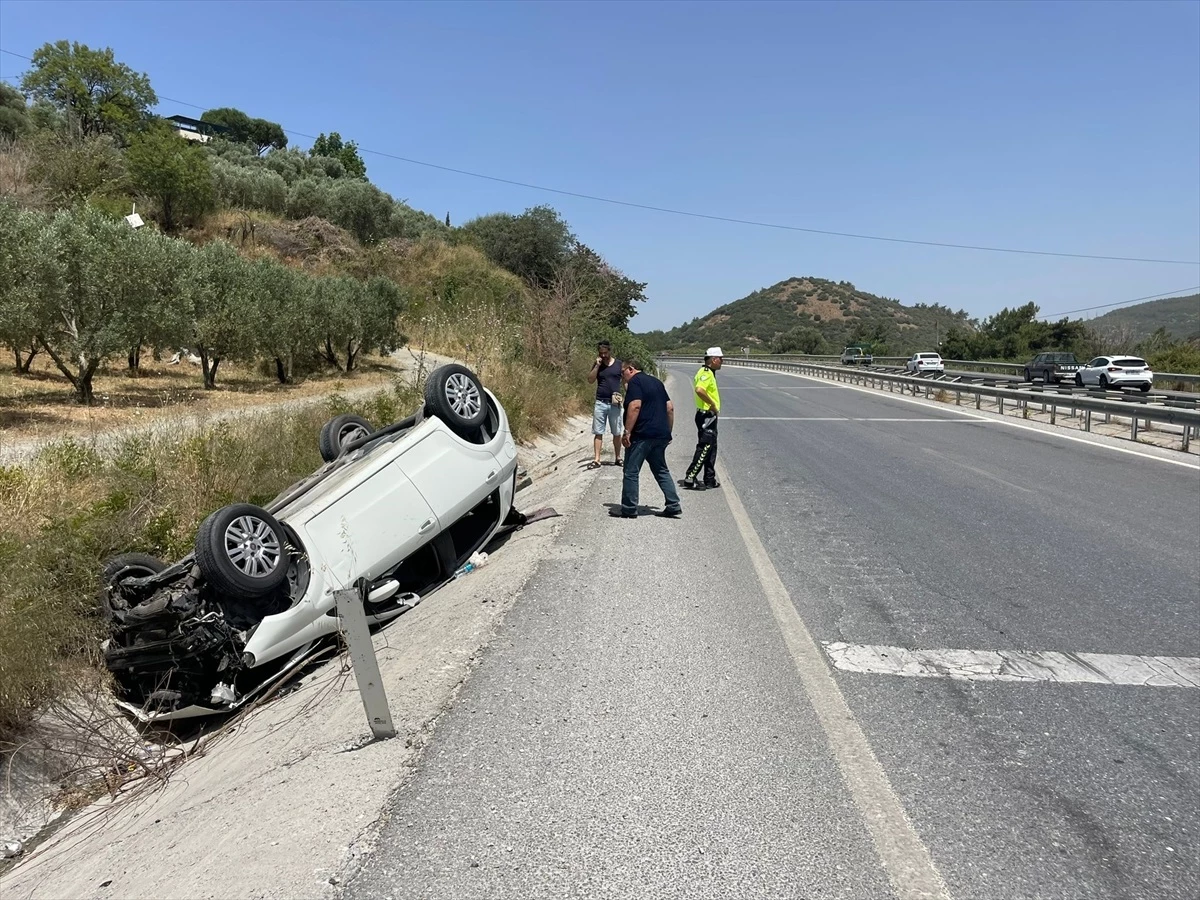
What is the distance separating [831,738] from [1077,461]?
1164 centimetres

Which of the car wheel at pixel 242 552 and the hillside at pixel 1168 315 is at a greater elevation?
the hillside at pixel 1168 315

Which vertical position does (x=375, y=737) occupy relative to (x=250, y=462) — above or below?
below

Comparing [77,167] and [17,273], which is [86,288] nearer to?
[17,273]

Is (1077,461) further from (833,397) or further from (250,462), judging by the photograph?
(833,397)

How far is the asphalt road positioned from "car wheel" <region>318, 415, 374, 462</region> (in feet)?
8.84

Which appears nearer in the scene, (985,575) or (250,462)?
(985,575)

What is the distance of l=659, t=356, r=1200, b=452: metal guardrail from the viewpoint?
15125mm

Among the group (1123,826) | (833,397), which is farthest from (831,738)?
(833,397)

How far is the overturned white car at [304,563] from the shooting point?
5445 millimetres

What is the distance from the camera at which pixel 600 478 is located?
39.4 feet

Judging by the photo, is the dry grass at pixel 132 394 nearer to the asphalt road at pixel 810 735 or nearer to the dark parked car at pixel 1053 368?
the asphalt road at pixel 810 735

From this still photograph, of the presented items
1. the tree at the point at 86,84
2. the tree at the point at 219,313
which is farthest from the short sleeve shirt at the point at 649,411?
the tree at the point at 86,84

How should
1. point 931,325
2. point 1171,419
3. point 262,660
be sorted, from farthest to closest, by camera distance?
1. point 931,325
2. point 1171,419
3. point 262,660

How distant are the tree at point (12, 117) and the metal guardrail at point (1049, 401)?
137 feet
